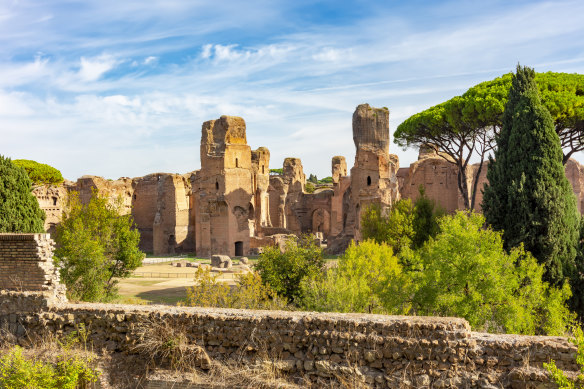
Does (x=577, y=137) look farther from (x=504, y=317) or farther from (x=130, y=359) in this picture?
(x=130, y=359)

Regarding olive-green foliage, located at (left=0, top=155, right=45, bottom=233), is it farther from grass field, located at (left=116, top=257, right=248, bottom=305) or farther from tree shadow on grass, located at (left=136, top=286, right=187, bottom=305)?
tree shadow on grass, located at (left=136, top=286, right=187, bottom=305)

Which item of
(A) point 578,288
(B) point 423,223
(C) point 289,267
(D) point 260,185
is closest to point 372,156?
(B) point 423,223

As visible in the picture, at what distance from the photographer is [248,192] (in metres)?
39.8

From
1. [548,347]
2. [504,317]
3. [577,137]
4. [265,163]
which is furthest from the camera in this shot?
[265,163]

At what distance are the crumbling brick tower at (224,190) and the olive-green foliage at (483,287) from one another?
88.4 ft

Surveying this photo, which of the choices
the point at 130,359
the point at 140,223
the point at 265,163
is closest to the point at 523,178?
the point at 130,359

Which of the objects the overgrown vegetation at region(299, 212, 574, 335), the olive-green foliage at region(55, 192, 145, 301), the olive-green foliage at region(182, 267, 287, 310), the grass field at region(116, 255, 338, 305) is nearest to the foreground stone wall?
the overgrown vegetation at region(299, 212, 574, 335)

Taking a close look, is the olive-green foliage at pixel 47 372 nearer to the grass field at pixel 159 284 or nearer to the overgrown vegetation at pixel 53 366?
the overgrown vegetation at pixel 53 366

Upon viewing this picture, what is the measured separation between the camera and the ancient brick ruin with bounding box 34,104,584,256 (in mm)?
32906

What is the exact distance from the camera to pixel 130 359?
26.1 feet

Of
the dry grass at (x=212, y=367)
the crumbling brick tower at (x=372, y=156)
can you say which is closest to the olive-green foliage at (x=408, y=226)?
the crumbling brick tower at (x=372, y=156)

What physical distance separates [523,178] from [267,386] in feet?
34.2

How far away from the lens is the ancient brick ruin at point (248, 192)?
3291cm

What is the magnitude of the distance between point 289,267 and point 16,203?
10.4 metres
